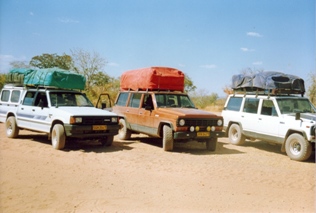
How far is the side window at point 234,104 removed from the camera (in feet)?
36.1

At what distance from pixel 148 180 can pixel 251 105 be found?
18.3ft

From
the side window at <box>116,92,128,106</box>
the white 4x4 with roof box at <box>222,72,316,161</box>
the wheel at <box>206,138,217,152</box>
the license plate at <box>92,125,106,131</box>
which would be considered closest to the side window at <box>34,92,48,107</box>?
the license plate at <box>92,125,106,131</box>

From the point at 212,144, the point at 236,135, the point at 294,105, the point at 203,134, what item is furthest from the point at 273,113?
the point at 203,134

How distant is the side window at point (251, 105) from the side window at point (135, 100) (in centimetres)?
354

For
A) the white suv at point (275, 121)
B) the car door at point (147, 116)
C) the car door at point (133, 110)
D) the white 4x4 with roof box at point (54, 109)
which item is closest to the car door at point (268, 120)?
the white suv at point (275, 121)

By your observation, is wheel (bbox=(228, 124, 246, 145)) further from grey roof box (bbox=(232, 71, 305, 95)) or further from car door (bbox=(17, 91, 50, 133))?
car door (bbox=(17, 91, 50, 133))

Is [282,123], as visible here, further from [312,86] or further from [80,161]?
[312,86]

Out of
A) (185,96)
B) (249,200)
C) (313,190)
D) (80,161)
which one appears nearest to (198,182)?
(249,200)

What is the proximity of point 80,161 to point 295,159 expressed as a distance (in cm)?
557

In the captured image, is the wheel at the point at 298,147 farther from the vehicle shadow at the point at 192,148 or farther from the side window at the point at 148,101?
the side window at the point at 148,101

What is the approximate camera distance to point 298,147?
28.1 feet

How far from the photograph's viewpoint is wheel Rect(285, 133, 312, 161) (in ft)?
27.0

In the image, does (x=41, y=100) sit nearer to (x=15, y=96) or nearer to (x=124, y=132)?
(x=15, y=96)

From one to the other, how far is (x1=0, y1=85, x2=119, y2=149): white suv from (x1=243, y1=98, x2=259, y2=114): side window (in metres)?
4.38
